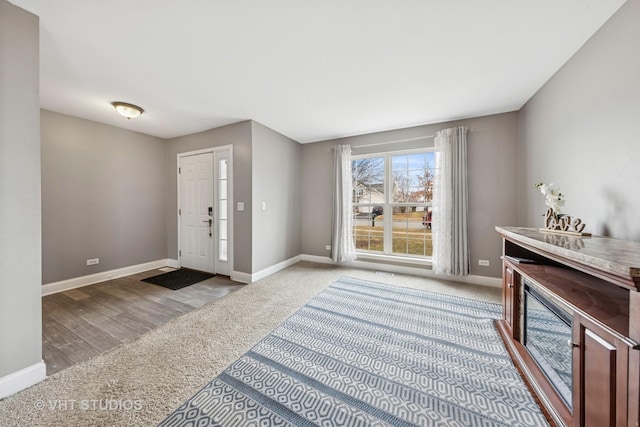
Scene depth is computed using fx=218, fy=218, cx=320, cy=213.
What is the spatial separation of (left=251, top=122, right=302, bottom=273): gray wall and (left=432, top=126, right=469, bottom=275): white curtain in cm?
255

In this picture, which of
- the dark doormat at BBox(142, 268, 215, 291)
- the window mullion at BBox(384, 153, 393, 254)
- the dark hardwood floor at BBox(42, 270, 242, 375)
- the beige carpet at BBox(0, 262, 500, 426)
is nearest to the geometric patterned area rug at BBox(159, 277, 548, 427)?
the beige carpet at BBox(0, 262, 500, 426)

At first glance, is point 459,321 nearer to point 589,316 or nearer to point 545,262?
point 545,262

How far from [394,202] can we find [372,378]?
2.94m

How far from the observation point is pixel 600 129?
5.38 feet

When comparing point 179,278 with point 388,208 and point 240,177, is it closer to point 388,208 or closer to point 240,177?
point 240,177

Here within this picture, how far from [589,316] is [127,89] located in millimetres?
4123

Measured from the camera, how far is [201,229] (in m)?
3.93

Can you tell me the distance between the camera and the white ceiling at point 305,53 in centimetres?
148

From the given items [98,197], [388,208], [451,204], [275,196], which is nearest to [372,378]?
[451,204]

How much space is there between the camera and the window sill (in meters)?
3.68

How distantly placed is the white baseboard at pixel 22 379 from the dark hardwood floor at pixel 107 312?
0.11 metres

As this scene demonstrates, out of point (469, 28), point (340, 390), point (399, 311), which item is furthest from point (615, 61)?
point (340, 390)

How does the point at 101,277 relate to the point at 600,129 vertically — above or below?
below

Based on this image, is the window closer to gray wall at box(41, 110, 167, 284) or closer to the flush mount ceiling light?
the flush mount ceiling light
